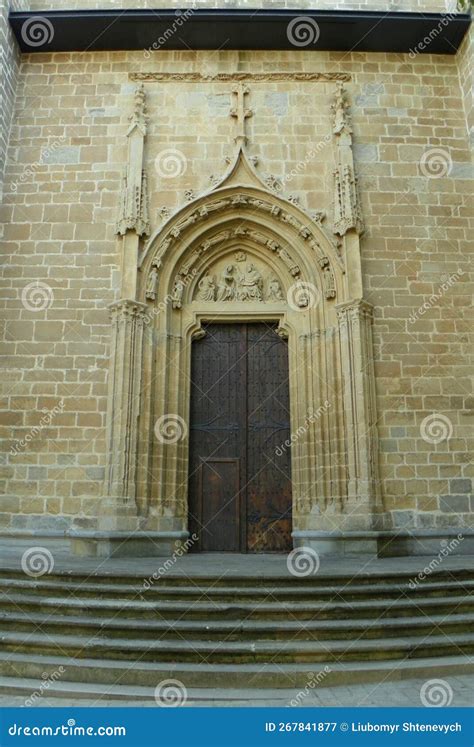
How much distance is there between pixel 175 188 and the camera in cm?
922

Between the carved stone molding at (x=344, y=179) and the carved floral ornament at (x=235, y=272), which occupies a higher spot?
the carved stone molding at (x=344, y=179)

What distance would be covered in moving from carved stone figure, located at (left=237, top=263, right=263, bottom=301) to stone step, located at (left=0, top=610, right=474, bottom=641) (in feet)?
18.2

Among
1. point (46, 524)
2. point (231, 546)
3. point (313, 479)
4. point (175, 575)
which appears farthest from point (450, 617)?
point (46, 524)

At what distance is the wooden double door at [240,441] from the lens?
28.1ft

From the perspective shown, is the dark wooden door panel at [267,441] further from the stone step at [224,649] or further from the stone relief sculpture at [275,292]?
the stone step at [224,649]

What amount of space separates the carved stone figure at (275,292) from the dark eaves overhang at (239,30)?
427 centimetres

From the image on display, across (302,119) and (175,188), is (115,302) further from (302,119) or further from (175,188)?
(302,119)

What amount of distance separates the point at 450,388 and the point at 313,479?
8.21 feet

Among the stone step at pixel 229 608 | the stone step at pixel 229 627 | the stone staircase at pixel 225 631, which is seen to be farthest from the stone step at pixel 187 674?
the stone step at pixel 229 608

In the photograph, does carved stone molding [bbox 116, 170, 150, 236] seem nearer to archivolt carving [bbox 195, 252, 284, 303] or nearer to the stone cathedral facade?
Result: the stone cathedral facade

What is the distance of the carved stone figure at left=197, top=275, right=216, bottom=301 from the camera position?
932 cm

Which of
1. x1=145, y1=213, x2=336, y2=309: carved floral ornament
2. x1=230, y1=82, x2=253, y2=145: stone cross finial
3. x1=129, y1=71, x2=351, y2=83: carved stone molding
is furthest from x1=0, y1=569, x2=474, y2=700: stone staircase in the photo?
x1=129, y1=71, x2=351, y2=83: carved stone molding

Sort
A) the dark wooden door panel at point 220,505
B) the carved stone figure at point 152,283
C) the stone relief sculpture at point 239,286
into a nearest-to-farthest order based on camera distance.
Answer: the dark wooden door panel at point 220,505, the carved stone figure at point 152,283, the stone relief sculpture at point 239,286

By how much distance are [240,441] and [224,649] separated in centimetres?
452
